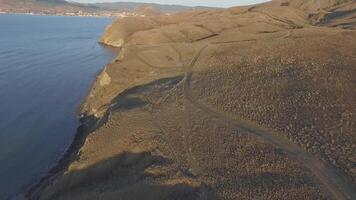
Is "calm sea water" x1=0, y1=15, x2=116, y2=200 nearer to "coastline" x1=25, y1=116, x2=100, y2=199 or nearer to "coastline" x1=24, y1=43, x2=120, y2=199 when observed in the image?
"coastline" x1=24, y1=43, x2=120, y2=199

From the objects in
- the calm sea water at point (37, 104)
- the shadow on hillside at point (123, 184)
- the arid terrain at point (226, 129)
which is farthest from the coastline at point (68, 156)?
the shadow on hillside at point (123, 184)

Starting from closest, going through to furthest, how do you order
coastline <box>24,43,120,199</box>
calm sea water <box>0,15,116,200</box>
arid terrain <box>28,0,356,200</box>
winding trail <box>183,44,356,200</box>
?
1. winding trail <box>183,44,356,200</box>
2. arid terrain <box>28,0,356,200</box>
3. coastline <box>24,43,120,199</box>
4. calm sea water <box>0,15,116,200</box>

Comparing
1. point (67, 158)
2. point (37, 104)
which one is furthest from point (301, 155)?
point (37, 104)

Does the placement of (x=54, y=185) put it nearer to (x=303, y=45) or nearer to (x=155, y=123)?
(x=155, y=123)

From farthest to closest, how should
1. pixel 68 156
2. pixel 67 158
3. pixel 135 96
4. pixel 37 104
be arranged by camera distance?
pixel 37 104, pixel 135 96, pixel 68 156, pixel 67 158

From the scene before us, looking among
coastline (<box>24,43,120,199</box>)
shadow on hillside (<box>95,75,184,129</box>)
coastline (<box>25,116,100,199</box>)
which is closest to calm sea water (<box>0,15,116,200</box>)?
coastline (<box>24,43,120,199</box>)

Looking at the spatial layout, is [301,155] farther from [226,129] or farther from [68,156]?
[68,156]

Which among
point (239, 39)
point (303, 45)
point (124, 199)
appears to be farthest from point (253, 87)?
point (239, 39)
